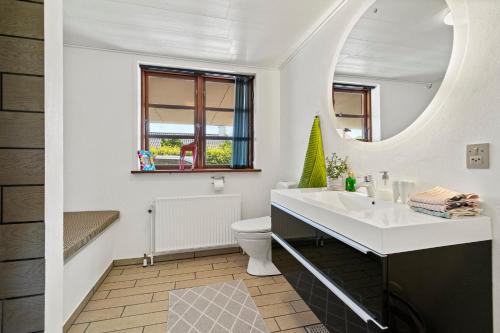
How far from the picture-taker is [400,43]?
1.32 m

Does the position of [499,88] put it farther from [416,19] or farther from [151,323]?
[151,323]

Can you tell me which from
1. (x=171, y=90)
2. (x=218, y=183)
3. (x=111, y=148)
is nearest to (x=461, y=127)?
(x=218, y=183)

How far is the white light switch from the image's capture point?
2.94ft

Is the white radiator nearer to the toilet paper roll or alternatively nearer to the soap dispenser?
the toilet paper roll

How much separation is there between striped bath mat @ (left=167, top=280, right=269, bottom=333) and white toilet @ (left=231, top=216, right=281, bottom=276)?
0.26 m

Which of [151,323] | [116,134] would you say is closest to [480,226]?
[151,323]

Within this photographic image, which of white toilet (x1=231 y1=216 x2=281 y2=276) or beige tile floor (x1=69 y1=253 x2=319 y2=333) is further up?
white toilet (x1=231 y1=216 x2=281 y2=276)

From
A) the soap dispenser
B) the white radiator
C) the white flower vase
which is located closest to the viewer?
the soap dispenser

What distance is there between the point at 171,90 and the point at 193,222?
1.55 meters

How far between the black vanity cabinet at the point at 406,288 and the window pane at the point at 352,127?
2.75 feet

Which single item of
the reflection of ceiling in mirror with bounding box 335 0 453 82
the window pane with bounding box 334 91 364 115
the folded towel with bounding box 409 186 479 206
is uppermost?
the reflection of ceiling in mirror with bounding box 335 0 453 82

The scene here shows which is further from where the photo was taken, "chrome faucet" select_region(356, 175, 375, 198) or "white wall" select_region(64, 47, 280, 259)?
"white wall" select_region(64, 47, 280, 259)

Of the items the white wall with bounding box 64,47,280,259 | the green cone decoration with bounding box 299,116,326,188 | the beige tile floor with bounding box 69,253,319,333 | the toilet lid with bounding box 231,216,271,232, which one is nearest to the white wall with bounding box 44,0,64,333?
the beige tile floor with bounding box 69,253,319,333

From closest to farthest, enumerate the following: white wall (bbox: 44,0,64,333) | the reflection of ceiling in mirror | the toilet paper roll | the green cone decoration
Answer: white wall (bbox: 44,0,64,333) → the reflection of ceiling in mirror → the green cone decoration → the toilet paper roll
